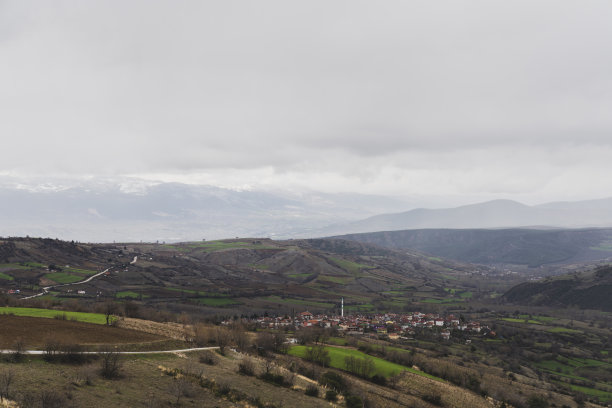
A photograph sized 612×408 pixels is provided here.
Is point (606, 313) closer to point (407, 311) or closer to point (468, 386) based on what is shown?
point (407, 311)

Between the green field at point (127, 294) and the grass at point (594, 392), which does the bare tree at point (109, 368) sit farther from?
the green field at point (127, 294)

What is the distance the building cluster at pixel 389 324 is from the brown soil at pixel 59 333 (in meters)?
48.4

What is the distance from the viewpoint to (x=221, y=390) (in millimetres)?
30641

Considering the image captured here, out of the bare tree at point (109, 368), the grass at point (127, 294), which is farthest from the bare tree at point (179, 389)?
the grass at point (127, 294)

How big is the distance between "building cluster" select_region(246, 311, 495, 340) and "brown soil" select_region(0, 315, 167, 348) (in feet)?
159

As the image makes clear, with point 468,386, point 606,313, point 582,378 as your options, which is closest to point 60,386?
point 468,386

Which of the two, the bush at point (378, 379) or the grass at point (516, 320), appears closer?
the bush at point (378, 379)

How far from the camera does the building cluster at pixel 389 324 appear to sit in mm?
96500

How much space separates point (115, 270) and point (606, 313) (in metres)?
205

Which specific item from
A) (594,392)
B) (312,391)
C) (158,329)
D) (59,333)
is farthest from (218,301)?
(312,391)

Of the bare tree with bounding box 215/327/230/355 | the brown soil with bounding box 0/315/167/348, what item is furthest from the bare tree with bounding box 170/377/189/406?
the bare tree with bounding box 215/327/230/355

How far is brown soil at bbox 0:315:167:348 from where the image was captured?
34.7m

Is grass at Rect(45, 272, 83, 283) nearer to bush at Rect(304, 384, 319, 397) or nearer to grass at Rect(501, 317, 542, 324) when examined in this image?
bush at Rect(304, 384, 319, 397)

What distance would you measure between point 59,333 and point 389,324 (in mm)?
88409
